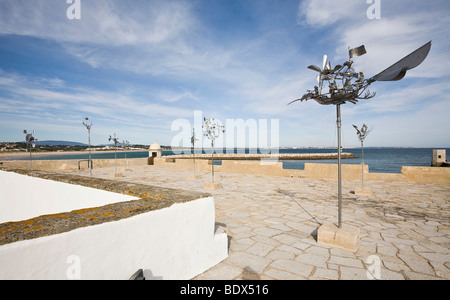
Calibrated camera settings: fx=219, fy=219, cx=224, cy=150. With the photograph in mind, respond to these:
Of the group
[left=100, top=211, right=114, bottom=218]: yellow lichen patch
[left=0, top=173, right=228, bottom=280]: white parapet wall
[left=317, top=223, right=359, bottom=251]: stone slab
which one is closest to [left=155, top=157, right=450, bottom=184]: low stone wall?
[left=317, top=223, right=359, bottom=251]: stone slab

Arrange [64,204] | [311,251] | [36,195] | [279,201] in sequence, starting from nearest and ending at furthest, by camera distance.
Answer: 1. [311,251]
2. [64,204]
3. [36,195]
4. [279,201]

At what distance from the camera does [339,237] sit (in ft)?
11.9

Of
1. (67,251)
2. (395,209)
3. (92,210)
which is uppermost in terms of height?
(92,210)

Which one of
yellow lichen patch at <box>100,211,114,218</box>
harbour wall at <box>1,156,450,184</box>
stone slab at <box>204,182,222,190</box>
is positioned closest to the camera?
yellow lichen patch at <box>100,211,114,218</box>

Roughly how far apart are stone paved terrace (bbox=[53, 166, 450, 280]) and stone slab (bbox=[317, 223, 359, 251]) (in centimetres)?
12

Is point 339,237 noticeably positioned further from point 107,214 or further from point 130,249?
point 107,214

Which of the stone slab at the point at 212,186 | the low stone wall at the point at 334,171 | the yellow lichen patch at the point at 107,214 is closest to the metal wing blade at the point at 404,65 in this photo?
the yellow lichen patch at the point at 107,214

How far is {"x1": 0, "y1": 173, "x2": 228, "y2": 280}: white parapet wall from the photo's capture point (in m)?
1.41

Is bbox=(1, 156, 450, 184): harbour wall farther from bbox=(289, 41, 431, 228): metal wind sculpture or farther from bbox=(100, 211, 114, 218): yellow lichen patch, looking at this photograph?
bbox=(100, 211, 114, 218): yellow lichen patch

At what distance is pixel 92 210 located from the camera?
6.95 ft

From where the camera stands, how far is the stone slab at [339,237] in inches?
139
